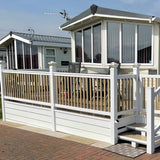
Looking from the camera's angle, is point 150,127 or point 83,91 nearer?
point 150,127

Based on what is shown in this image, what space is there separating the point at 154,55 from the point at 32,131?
4.86m

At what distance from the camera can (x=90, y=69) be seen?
27.9ft

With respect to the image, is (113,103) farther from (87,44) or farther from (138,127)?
(87,44)

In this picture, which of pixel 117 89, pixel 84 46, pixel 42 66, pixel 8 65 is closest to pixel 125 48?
pixel 84 46

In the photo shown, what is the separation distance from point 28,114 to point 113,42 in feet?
12.9

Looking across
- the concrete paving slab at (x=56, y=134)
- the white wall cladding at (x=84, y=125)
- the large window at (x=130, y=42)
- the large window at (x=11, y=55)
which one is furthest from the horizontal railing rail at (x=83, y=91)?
the large window at (x=11, y=55)

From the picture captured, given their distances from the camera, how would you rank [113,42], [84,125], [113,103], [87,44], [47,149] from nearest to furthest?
[47,149], [113,103], [84,125], [113,42], [87,44]

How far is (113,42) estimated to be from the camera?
24.7 ft

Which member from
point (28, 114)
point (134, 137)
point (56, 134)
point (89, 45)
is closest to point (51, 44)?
point (89, 45)

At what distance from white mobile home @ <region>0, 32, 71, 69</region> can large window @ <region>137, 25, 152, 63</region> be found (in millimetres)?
7795

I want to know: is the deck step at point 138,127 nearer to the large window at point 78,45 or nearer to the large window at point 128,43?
the large window at point 128,43

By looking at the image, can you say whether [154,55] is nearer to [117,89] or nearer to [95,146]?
[117,89]

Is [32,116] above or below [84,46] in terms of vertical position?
below

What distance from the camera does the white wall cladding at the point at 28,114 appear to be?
5.58 m
